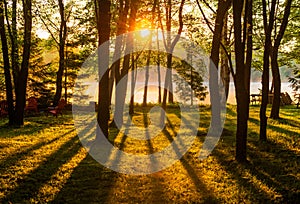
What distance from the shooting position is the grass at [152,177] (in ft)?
20.9

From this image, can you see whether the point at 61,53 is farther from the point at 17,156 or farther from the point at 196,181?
the point at 196,181

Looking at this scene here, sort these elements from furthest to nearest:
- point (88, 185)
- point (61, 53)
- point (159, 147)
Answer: point (61, 53)
point (159, 147)
point (88, 185)

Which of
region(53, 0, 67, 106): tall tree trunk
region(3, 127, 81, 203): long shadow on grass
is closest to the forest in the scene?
region(3, 127, 81, 203): long shadow on grass

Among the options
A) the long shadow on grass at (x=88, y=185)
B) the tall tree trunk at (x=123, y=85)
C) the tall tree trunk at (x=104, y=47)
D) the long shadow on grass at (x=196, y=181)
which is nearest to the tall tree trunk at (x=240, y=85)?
the long shadow on grass at (x=196, y=181)

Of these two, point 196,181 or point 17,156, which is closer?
point 196,181

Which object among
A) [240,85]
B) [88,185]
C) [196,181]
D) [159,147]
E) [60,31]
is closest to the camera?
[88,185]

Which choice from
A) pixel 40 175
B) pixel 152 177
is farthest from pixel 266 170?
pixel 40 175

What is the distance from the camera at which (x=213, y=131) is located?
46.7ft

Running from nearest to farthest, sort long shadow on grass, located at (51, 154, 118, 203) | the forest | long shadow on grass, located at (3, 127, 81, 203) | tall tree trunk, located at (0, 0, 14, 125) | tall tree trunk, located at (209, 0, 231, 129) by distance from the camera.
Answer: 1. long shadow on grass, located at (51, 154, 118, 203)
2. long shadow on grass, located at (3, 127, 81, 203)
3. the forest
4. tall tree trunk, located at (209, 0, 231, 129)
5. tall tree trunk, located at (0, 0, 14, 125)

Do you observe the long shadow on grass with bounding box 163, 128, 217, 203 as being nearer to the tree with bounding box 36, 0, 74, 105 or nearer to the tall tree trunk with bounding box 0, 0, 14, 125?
the tall tree trunk with bounding box 0, 0, 14, 125

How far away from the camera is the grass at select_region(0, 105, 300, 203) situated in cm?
636

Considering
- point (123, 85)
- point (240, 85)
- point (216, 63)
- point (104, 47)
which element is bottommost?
point (240, 85)

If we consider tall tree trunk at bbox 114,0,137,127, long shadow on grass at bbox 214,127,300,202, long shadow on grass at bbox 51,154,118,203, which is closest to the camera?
long shadow on grass at bbox 51,154,118,203

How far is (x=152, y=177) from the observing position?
7.75 metres
